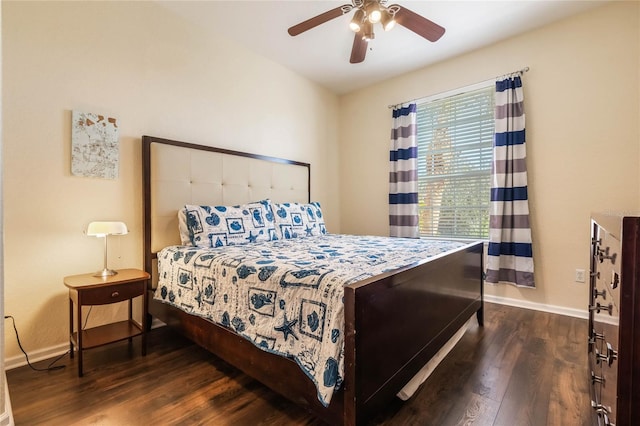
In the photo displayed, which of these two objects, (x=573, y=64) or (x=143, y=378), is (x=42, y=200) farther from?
(x=573, y=64)

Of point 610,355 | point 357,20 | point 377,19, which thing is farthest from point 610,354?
point 357,20

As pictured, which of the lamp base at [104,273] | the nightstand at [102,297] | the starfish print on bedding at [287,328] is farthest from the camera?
the lamp base at [104,273]

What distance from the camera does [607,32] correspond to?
2.54m

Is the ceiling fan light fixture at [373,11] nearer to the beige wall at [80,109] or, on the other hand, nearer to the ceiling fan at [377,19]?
the ceiling fan at [377,19]

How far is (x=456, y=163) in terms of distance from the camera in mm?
3438

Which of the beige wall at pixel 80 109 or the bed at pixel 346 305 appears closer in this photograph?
the bed at pixel 346 305

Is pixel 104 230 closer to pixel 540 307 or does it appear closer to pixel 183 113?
pixel 183 113

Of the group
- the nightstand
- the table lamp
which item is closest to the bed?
the nightstand

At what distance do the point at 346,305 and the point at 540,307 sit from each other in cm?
278

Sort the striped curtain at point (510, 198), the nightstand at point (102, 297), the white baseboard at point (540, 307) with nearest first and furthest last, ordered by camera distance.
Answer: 1. the nightstand at point (102, 297)
2. the white baseboard at point (540, 307)
3. the striped curtain at point (510, 198)

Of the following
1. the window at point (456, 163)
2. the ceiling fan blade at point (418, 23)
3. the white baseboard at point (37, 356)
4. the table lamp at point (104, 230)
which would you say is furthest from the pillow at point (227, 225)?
the window at point (456, 163)

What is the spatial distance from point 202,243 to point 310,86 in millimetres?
2720

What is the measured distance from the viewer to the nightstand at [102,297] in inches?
69.4

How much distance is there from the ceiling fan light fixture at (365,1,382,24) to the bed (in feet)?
5.01
